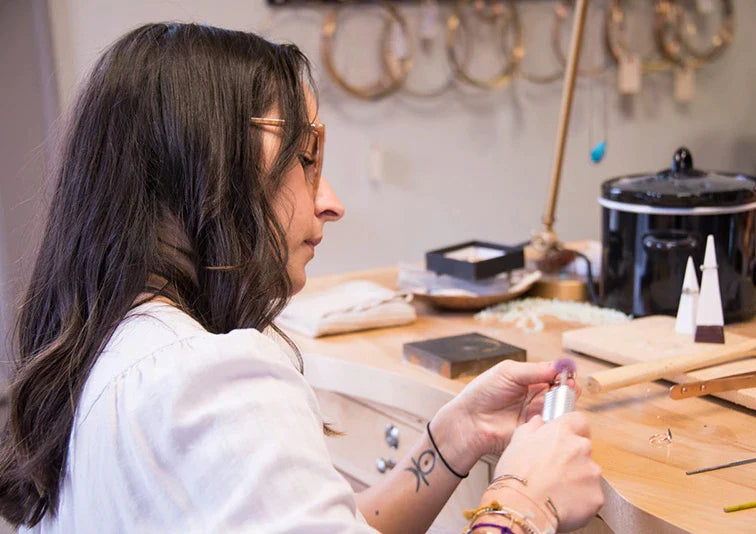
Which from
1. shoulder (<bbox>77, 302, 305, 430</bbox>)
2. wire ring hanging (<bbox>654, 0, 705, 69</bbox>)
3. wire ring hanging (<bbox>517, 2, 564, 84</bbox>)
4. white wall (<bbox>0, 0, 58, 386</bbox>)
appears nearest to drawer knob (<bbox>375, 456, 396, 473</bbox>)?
shoulder (<bbox>77, 302, 305, 430</bbox>)

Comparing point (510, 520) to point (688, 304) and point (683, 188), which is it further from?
point (683, 188)

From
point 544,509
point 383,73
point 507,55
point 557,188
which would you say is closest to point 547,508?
point 544,509

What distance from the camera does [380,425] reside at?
1.44 metres

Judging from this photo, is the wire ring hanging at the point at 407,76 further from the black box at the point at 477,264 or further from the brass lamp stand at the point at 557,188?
the black box at the point at 477,264

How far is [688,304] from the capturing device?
4.46ft

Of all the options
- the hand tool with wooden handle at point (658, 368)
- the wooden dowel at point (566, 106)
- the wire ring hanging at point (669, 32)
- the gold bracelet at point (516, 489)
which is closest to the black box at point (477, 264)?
the wooden dowel at point (566, 106)

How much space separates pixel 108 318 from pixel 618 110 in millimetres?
3349

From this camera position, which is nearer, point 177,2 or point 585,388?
point 585,388

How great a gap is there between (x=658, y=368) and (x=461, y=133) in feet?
7.89

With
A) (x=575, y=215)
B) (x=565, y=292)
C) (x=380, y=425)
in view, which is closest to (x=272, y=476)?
(x=380, y=425)

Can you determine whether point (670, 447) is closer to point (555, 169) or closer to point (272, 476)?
point (272, 476)

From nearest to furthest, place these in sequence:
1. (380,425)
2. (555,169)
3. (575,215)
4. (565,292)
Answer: (380,425), (565,292), (555,169), (575,215)

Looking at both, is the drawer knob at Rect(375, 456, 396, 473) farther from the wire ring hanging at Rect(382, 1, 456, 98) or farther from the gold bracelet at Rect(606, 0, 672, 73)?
the gold bracelet at Rect(606, 0, 672, 73)

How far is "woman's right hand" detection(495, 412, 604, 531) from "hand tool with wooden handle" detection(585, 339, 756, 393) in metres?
0.17
